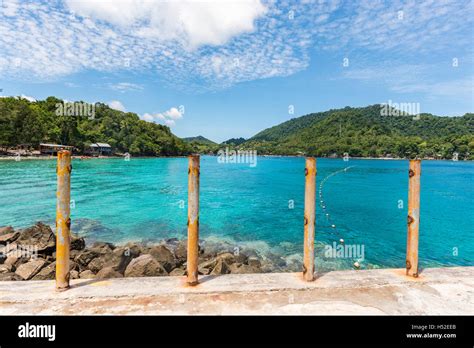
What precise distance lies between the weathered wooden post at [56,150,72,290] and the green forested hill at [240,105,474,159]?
129878mm

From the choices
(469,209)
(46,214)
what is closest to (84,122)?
(46,214)

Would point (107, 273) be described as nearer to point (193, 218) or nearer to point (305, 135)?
point (193, 218)

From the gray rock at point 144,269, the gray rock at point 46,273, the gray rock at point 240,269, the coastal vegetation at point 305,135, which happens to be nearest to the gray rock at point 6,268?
the gray rock at point 46,273

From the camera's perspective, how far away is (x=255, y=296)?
4328 millimetres

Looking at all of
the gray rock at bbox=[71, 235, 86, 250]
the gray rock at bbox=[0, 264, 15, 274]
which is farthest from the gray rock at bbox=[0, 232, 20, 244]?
the gray rock at bbox=[0, 264, 15, 274]

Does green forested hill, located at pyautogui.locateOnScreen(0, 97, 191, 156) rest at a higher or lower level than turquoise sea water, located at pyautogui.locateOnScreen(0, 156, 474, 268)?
higher

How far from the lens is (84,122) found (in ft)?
365

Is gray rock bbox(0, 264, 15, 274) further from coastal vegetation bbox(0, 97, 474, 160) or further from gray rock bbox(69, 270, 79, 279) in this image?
coastal vegetation bbox(0, 97, 474, 160)

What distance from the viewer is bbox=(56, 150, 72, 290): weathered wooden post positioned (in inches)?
170

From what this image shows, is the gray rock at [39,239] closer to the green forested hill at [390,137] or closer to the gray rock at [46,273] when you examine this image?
the gray rock at [46,273]

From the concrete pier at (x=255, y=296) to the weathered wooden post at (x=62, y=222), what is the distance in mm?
280
